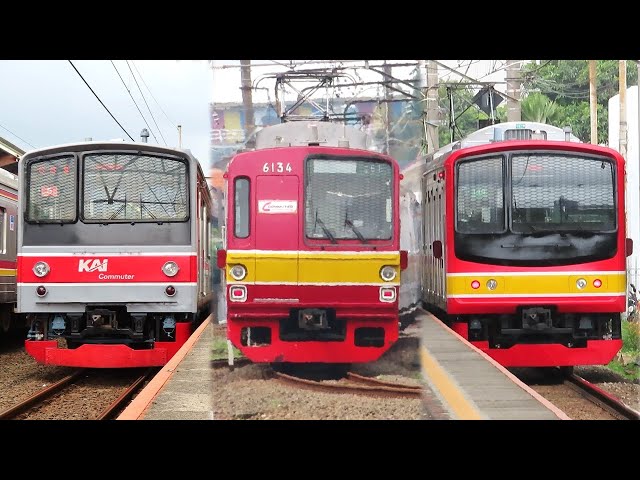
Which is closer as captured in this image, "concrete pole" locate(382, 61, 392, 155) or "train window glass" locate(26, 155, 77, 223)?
"concrete pole" locate(382, 61, 392, 155)

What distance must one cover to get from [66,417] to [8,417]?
22.4 inches

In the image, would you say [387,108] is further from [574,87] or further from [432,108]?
[574,87]

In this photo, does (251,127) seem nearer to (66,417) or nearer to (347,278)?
(347,278)

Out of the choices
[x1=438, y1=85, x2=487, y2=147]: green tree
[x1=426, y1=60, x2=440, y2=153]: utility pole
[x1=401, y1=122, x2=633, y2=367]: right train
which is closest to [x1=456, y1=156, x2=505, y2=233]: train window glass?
[x1=401, y1=122, x2=633, y2=367]: right train

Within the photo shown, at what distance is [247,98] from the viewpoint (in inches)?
288

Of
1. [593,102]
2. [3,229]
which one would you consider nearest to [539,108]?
[593,102]

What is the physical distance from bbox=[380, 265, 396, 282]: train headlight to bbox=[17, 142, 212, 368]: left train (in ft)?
7.34

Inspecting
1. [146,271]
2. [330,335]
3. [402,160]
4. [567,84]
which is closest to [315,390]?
[330,335]

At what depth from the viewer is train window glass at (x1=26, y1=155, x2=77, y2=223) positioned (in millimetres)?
8797

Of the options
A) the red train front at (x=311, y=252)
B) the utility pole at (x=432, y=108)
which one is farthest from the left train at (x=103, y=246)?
the utility pole at (x=432, y=108)

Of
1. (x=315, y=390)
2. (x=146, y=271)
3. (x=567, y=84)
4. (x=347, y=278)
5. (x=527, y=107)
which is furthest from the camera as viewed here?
(x=527, y=107)

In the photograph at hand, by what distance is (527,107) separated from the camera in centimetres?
1054

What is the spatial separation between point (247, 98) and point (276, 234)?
1.10 m

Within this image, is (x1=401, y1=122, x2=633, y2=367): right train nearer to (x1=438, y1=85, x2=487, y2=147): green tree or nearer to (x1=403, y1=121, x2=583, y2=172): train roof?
(x1=403, y1=121, x2=583, y2=172): train roof
